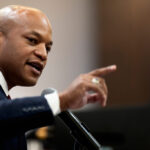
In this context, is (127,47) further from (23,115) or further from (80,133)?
(23,115)

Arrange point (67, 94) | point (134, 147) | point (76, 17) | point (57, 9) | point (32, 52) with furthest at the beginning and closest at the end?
point (76, 17)
point (57, 9)
point (134, 147)
point (32, 52)
point (67, 94)

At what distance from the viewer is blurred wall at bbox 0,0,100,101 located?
2.81 metres

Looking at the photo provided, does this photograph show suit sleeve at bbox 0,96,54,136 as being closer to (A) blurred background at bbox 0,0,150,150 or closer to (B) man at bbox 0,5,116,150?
(B) man at bbox 0,5,116,150

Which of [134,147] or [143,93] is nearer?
[134,147]

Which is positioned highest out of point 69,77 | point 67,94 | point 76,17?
point 67,94

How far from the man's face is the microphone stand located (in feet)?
0.47

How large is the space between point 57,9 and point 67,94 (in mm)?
2288

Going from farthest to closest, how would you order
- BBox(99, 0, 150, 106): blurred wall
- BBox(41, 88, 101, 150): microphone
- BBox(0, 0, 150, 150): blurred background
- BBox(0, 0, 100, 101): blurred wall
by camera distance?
BBox(99, 0, 150, 106): blurred wall
BBox(0, 0, 150, 150): blurred background
BBox(0, 0, 100, 101): blurred wall
BBox(41, 88, 101, 150): microphone

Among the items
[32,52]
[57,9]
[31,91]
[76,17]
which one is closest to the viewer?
[32,52]

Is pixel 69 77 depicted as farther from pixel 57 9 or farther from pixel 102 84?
pixel 102 84

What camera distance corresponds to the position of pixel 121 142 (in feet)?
6.23

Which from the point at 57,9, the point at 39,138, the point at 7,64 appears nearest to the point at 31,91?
the point at 39,138

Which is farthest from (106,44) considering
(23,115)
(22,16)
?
(23,115)

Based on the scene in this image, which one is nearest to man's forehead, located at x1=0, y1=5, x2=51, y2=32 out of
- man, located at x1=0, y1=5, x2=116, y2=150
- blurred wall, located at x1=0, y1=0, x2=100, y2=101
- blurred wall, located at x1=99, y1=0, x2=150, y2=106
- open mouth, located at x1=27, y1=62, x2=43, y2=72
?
man, located at x1=0, y1=5, x2=116, y2=150
